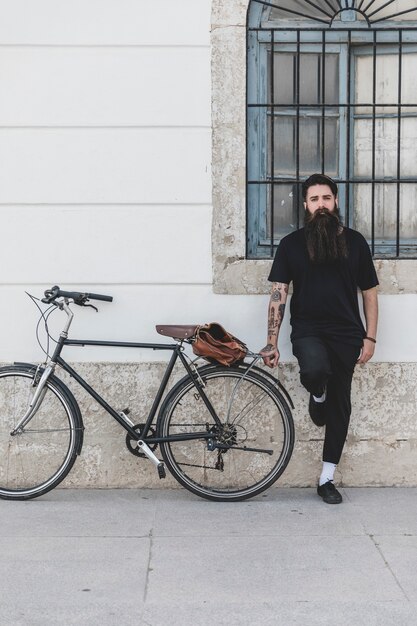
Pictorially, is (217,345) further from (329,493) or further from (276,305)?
(329,493)

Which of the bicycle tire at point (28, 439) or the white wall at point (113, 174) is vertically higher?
the white wall at point (113, 174)

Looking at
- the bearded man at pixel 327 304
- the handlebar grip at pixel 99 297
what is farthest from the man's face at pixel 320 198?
the handlebar grip at pixel 99 297

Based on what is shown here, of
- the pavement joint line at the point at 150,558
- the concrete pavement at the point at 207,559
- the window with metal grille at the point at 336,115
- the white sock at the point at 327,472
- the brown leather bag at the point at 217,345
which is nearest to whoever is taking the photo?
the concrete pavement at the point at 207,559

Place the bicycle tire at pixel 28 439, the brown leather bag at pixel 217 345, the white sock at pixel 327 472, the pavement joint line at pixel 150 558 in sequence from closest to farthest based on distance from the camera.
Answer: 1. the pavement joint line at pixel 150 558
2. the brown leather bag at pixel 217 345
3. the white sock at pixel 327 472
4. the bicycle tire at pixel 28 439

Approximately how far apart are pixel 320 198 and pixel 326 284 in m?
0.49

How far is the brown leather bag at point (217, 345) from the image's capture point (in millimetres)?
5582

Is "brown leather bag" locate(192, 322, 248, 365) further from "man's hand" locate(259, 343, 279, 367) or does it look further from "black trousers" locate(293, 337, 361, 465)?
"black trousers" locate(293, 337, 361, 465)

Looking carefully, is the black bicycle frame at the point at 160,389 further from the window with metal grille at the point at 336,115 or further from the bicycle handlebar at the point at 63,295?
the window with metal grille at the point at 336,115

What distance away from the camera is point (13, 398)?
236 inches

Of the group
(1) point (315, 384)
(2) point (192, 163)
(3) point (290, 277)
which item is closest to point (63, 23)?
(2) point (192, 163)

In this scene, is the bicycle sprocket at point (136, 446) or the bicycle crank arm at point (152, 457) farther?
the bicycle sprocket at point (136, 446)

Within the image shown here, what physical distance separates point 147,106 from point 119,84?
21cm

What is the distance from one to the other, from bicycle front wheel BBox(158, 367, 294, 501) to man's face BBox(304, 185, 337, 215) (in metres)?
1.02

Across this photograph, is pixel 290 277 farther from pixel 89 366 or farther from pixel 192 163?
pixel 89 366
